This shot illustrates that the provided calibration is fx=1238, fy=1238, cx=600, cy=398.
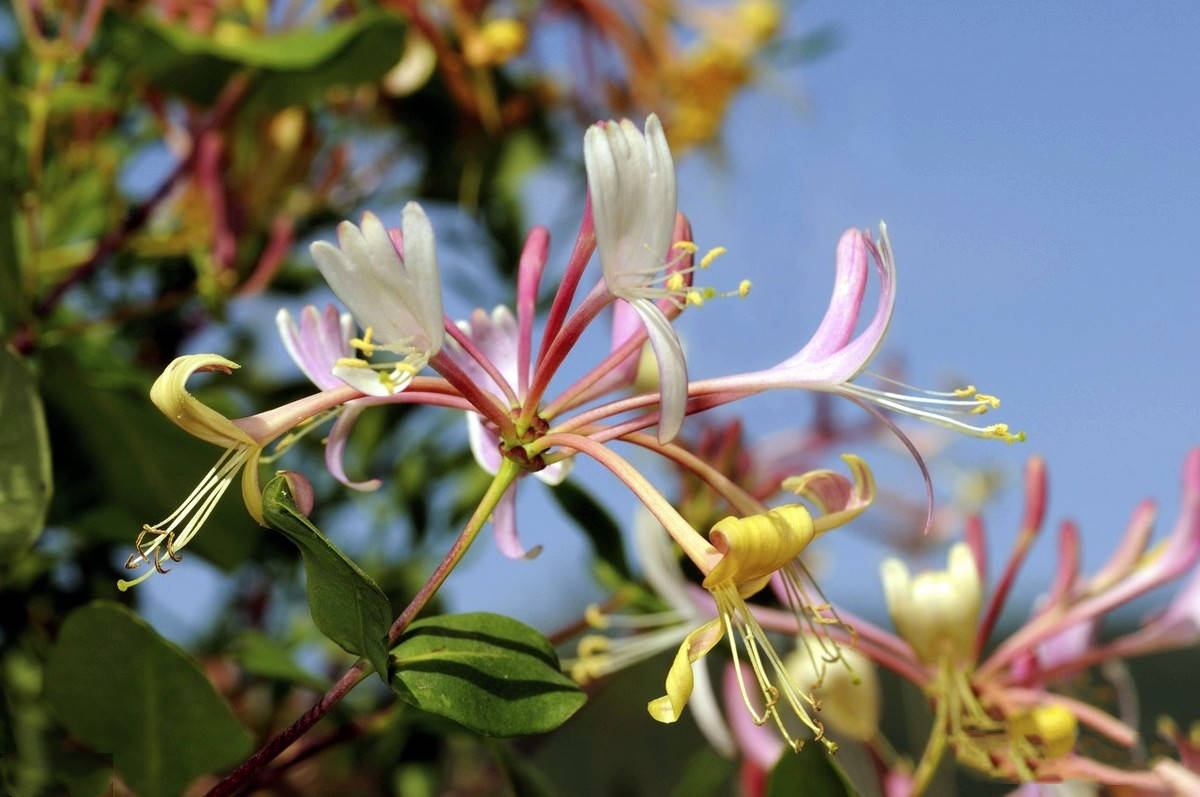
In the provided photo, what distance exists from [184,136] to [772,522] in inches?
38.6

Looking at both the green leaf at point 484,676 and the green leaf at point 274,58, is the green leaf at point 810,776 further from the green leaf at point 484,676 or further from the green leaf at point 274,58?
the green leaf at point 274,58

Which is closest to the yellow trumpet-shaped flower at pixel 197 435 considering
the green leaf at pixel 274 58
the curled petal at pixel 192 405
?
the curled petal at pixel 192 405

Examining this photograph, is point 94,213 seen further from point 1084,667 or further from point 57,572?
point 1084,667

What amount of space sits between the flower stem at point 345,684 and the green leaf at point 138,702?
0.11 meters

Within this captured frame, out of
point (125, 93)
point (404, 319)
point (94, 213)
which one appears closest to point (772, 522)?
point (404, 319)

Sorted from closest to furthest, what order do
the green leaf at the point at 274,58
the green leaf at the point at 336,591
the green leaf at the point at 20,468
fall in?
1. the green leaf at the point at 336,591
2. the green leaf at the point at 20,468
3. the green leaf at the point at 274,58

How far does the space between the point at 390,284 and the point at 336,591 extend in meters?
0.11

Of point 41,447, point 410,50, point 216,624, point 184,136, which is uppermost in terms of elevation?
point 410,50

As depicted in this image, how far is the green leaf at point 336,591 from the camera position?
412 millimetres

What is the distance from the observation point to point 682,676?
0.42m

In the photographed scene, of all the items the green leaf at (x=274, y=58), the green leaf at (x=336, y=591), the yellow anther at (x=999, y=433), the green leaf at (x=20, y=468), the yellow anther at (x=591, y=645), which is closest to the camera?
the green leaf at (x=336, y=591)

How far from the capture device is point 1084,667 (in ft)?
2.47

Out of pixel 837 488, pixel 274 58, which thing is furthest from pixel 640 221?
pixel 274 58

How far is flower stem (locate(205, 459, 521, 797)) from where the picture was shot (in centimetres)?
44
